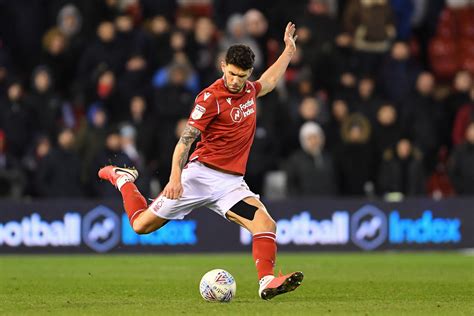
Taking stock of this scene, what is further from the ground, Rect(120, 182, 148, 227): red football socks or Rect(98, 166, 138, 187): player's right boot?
Rect(98, 166, 138, 187): player's right boot

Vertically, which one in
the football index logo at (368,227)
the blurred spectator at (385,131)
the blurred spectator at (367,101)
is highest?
the blurred spectator at (367,101)

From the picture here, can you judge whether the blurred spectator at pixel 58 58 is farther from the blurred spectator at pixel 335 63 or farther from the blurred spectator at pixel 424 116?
the blurred spectator at pixel 424 116

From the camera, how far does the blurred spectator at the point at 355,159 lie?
1950 cm

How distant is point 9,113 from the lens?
19.8 m

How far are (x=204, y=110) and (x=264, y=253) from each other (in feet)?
4.60

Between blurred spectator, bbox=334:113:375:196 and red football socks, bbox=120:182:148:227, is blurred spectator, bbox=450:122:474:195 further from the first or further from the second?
red football socks, bbox=120:182:148:227

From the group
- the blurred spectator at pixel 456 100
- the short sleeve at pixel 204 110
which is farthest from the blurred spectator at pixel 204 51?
the short sleeve at pixel 204 110

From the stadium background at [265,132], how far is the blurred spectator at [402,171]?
0.03 metres

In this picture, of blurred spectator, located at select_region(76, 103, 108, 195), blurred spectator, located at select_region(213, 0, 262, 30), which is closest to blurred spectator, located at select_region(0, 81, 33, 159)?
blurred spectator, located at select_region(76, 103, 108, 195)

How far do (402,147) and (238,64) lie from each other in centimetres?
910

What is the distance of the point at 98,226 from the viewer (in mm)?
19203

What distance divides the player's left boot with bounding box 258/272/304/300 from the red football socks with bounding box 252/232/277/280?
0.28 ft

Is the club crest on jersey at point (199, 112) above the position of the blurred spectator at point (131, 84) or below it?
below

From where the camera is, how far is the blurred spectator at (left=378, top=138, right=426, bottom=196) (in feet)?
64.1
